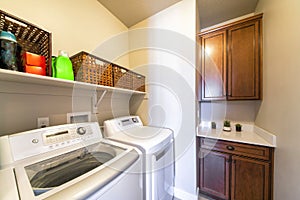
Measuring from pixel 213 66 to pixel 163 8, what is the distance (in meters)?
1.16

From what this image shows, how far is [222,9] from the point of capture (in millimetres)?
1951

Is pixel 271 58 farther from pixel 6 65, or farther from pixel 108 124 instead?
pixel 6 65

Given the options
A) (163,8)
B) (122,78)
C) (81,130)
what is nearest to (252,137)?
(122,78)

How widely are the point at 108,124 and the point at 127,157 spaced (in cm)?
62

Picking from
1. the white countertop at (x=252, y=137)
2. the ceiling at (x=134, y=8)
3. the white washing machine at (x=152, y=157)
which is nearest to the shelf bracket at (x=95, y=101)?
the white washing machine at (x=152, y=157)

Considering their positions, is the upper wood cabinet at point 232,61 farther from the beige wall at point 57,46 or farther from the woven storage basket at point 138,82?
the beige wall at point 57,46

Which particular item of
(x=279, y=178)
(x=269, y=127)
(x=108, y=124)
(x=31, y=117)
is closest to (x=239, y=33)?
(x=269, y=127)

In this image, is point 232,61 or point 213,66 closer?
point 232,61

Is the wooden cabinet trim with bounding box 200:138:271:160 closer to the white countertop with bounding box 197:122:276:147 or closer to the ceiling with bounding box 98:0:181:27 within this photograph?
the white countertop with bounding box 197:122:276:147

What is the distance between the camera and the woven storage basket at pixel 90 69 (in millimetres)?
1130

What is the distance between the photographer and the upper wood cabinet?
169cm

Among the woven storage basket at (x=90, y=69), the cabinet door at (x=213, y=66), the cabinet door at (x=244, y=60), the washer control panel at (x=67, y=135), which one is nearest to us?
the washer control panel at (x=67, y=135)

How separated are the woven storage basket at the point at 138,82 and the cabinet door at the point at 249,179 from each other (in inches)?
61.1

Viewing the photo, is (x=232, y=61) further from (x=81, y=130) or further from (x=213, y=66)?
(x=81, y=130)
